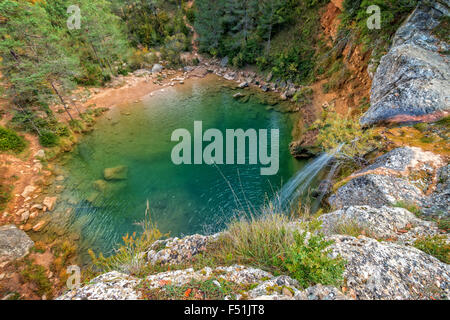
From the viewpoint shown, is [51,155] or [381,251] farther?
[51,155]

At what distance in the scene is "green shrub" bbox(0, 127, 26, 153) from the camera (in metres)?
11.3

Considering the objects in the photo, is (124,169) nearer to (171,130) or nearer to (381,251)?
(171,130)

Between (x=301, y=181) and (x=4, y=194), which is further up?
(x=301, y=181)

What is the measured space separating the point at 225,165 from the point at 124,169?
6.65m

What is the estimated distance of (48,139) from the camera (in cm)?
1295

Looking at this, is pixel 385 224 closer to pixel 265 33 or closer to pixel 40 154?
pixel 40 154

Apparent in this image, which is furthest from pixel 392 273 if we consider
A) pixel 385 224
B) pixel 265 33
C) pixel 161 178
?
pixel 265 33

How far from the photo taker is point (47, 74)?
12.4m

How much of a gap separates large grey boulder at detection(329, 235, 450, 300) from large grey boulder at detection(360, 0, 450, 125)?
621cm

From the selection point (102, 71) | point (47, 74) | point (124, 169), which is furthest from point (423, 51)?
point (102, 71)

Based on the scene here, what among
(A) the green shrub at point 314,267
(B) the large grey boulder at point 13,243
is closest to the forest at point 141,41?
(B) the large grey boulder at point 13,243

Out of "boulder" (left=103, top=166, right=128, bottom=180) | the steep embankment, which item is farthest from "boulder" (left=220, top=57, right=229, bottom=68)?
the steep embankment

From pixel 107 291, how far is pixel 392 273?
12.2ft
